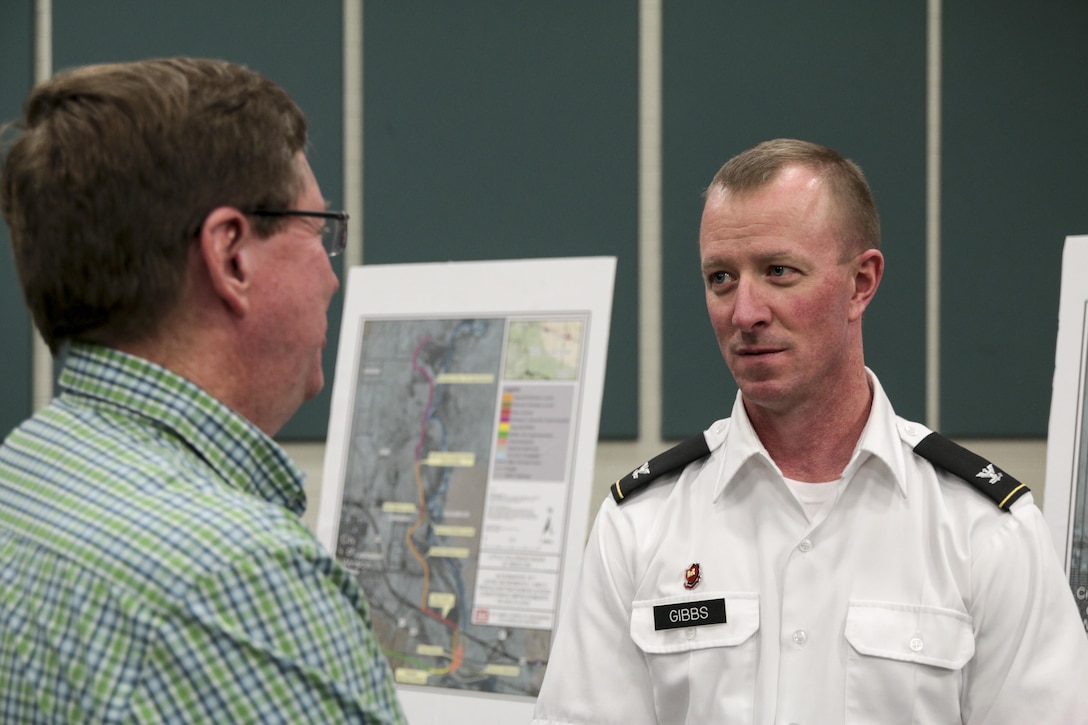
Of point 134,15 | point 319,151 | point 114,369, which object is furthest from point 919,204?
point 114,369

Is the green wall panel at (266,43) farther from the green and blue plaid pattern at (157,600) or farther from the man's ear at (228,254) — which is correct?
the green and blue plaid pattern at (157,600)

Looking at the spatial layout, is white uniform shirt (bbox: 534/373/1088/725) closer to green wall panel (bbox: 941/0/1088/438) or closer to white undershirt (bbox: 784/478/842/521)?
white undershirt (bbox: 784/478/842/521)

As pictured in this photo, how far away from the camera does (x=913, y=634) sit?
1.59 meters

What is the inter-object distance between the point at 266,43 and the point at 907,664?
3328mm

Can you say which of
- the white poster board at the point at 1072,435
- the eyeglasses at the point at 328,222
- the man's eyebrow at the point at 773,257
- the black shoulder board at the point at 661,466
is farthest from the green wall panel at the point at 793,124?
the eyeglasses at the point at 328,222

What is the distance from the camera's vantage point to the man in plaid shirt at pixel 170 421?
789 mm

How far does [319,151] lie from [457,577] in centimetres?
203

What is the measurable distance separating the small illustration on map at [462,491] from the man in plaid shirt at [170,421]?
1484mm

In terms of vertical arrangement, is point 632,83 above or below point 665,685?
above

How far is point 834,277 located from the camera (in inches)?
67.9

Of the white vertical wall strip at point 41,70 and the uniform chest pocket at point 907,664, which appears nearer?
the uniform chest pocket at point 907,664

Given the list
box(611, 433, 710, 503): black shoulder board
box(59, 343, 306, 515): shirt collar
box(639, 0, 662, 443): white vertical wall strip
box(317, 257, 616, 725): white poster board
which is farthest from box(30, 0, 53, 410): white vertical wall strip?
box(59, 343, 306, 515): shirt collar

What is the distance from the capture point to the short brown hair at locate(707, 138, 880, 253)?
5.67 ft

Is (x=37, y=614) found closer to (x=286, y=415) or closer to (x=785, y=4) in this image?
(x=286, y=415)
